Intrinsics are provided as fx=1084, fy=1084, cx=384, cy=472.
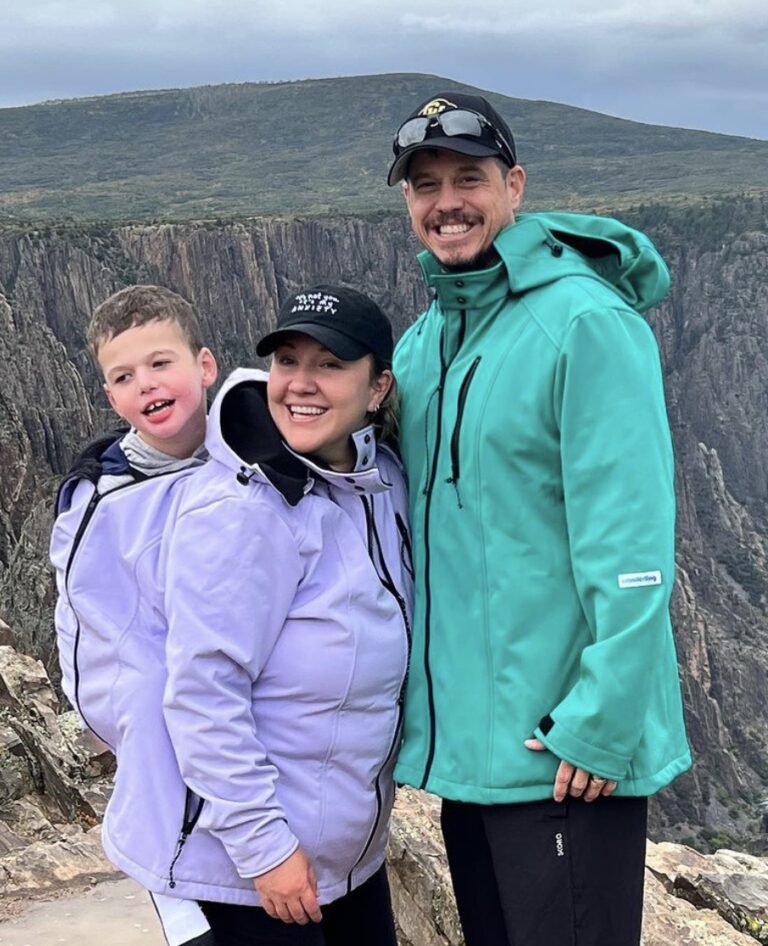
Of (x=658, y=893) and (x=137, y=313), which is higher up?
(x=137, y=313)

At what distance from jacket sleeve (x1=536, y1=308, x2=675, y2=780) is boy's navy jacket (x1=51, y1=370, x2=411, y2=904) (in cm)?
51

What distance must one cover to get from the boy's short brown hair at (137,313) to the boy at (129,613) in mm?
13

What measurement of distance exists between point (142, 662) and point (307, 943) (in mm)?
819

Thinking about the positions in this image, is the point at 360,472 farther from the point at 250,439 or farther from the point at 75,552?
the point at 75,552

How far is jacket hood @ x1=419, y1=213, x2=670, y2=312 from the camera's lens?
2727mm

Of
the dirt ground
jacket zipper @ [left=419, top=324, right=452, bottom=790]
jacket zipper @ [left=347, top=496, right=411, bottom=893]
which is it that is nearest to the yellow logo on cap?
jacket zipper @ [left=419, top=324, right=452, bottom=790]

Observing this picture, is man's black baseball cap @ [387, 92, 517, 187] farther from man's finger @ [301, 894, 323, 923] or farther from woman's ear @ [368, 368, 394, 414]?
man's finger @ [301, 894, 323, 923]

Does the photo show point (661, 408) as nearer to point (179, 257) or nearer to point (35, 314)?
point (35, 314)

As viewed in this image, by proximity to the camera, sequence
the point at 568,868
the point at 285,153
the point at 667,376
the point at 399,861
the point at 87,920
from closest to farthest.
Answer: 1. the point at 568,868
2. the point at 399,861
3. the point at 87,920
4. the point at 667,376
5. the point at 285,153

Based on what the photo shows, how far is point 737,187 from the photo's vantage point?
91.9 m

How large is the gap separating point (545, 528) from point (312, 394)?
669 mm

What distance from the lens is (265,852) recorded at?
100 inches

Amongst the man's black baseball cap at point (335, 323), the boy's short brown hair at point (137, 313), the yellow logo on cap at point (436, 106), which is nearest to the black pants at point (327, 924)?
the man's black baseball cap at point (335, 323)

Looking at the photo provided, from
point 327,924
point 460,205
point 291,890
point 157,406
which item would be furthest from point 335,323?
point 327,924
